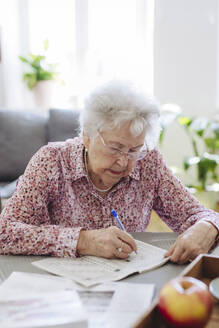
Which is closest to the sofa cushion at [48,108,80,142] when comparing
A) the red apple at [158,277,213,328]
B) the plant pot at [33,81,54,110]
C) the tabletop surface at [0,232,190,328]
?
the plant pot at [33,81,54,110]

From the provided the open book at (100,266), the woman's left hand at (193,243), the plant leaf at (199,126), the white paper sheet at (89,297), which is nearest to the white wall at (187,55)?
the plant leaf at (199,126)

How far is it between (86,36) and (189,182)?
1754mm

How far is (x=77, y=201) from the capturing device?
1407 millimetres

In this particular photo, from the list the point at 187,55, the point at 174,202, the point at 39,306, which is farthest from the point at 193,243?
the point at 187,55

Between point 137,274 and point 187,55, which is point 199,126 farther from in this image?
point 137,274

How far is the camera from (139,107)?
4.20 feet

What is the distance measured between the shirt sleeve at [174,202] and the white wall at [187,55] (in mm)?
2619

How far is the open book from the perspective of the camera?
3.26 feet

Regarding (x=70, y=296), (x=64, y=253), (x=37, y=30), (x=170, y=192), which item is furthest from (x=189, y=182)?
(x=70, y=296)

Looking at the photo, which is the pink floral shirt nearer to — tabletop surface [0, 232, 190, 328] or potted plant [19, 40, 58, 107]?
tabletop surface [0, 232, 190, 328]

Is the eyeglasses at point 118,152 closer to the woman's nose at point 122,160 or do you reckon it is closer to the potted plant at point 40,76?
the woman's nose at point 122,160

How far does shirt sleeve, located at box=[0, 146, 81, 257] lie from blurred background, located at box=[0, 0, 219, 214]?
2645 millimetres

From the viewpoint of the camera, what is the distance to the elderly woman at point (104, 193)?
118 centimetres

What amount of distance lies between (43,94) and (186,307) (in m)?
3.51
